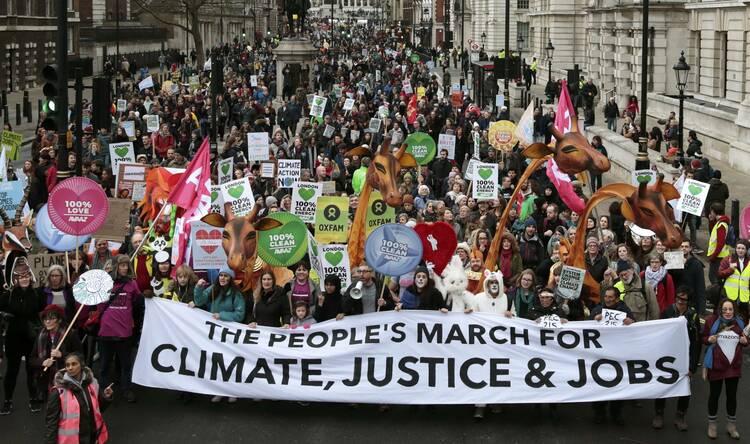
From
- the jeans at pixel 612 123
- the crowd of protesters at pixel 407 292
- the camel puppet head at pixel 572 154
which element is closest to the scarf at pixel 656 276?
the crowd of protesters at pixel 407 292

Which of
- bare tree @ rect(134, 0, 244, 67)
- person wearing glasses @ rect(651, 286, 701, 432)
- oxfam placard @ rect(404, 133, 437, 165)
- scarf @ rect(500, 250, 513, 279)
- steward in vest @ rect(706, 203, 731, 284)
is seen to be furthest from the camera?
bare tree @ rect(134, 0, 244, 67)

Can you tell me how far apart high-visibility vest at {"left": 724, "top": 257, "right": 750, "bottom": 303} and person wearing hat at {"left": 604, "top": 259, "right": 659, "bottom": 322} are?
1.85 metres

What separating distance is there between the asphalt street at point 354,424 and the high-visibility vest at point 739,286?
163cm

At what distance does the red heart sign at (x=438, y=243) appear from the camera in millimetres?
12797

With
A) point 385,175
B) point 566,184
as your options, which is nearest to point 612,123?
point 566,184

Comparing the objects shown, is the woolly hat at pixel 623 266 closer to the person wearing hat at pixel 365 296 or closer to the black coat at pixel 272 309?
the person wearing hat at pixel 365 296

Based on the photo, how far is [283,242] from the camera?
41.3 ft

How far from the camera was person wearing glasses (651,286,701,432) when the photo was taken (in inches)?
434

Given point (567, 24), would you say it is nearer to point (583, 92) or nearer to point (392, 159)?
point (583, 92)

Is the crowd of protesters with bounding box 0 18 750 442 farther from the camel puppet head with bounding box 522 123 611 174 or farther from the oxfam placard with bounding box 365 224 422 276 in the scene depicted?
the camel puppet head with bounding box 522 123 611 174

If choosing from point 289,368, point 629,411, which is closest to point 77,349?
point 289,368

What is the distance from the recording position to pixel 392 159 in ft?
50.2

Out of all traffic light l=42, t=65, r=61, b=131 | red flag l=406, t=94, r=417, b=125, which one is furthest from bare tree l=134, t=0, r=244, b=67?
traffic light l=42, t=65, r=61, b=131

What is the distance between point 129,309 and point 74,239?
239cm
